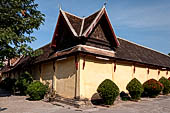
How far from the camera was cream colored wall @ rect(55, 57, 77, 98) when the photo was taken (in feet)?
39.6

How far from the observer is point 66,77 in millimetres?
12883

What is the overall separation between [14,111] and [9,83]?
14211 mm

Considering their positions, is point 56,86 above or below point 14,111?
above

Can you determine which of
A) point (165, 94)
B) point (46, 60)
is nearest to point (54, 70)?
point (46, 60)

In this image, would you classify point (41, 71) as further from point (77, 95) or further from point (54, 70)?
point (77, 95)

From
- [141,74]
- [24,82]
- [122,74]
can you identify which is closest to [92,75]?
[122,74]

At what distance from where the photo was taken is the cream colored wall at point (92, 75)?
11594 millimetres

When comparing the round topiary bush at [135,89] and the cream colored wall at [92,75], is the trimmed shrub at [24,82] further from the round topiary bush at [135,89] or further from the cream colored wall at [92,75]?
the round topiary bush at [135,89]

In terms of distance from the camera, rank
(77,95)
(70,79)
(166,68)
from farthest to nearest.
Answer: (166,68) → (70,79) → (77,95)

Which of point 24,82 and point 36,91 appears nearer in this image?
point 36,91

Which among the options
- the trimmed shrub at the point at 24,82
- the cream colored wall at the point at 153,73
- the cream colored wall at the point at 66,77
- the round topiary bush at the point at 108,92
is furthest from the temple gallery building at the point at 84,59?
the cream colored wall at the point at 153,73

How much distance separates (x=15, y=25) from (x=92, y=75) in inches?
294

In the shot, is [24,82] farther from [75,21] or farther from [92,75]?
[75,21]

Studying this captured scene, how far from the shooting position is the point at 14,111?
9.60 metres
